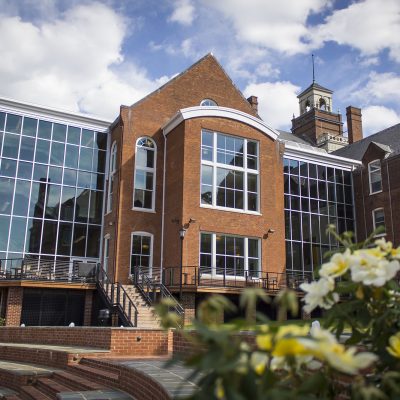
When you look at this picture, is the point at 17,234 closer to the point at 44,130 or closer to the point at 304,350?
the point at 44,130

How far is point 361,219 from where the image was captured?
3070 cm

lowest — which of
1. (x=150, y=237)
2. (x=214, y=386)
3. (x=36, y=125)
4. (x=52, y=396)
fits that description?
(x=52, y=396)

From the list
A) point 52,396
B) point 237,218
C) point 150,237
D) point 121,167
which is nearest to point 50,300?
point 150,237

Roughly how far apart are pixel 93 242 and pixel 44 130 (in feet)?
21.7

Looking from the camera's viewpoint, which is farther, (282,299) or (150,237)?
(150,237)

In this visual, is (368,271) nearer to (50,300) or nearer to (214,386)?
(214,386)

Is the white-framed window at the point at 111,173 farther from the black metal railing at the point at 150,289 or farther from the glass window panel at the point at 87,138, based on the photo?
the black metal railing at the point at 150,289

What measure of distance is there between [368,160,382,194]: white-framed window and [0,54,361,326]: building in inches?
301

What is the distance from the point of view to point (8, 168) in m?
23.3

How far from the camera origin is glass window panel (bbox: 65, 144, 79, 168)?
24828 millimetres

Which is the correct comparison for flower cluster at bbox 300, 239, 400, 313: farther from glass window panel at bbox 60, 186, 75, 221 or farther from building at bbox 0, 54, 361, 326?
glass window panel at bbox 60, 186, 75, 221

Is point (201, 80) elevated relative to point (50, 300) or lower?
elevated

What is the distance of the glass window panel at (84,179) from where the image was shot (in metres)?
24.9

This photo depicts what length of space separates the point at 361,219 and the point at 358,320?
30595mm
